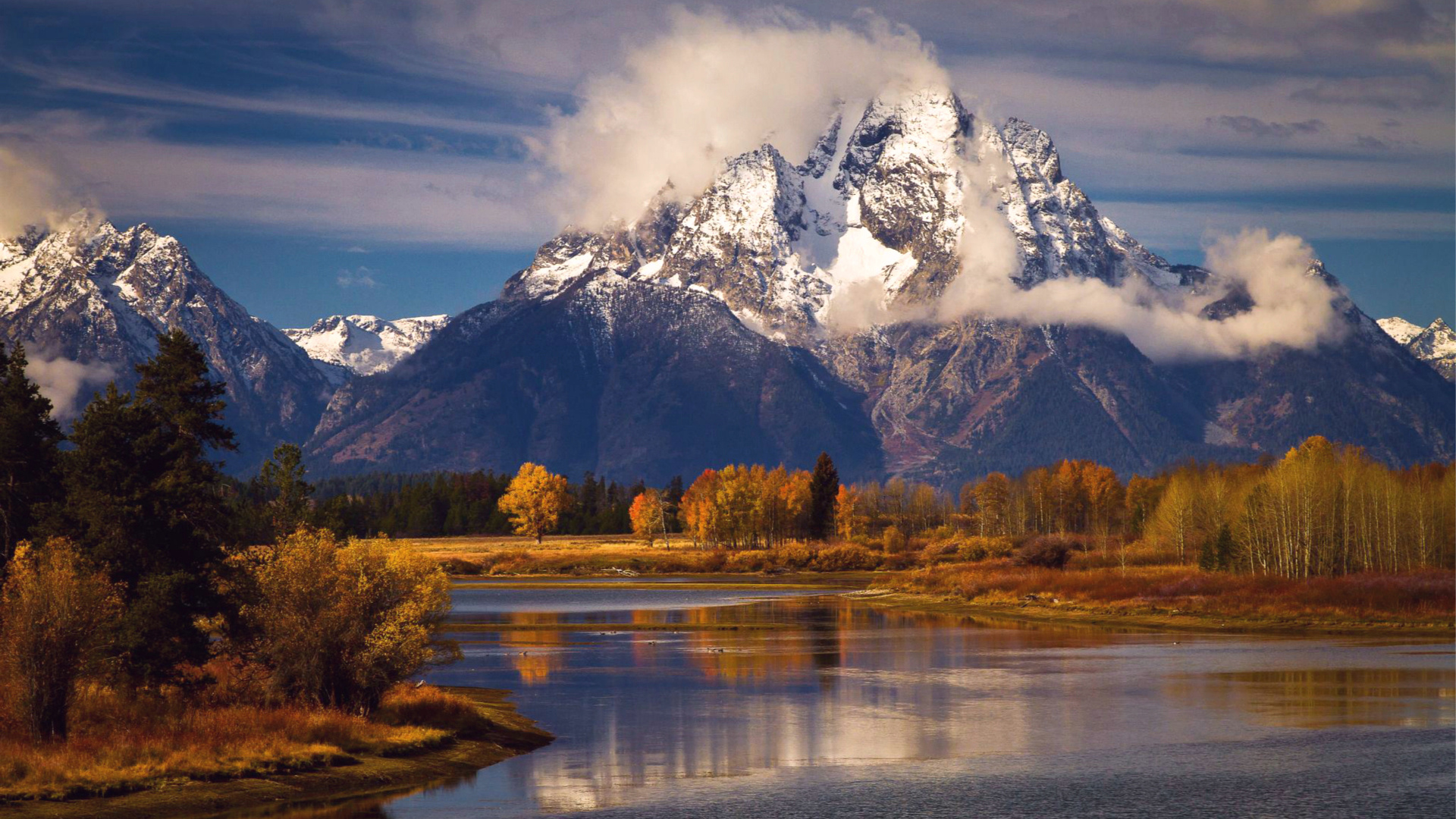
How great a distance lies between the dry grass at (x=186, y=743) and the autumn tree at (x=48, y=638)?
0.99 m

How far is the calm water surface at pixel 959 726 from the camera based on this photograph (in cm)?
4034

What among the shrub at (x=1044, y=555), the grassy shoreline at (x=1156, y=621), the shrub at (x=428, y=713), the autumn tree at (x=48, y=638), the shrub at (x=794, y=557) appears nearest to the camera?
the autumn tree at (x=48, y=638)

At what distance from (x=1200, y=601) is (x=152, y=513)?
8794cm

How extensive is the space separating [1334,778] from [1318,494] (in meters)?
89.3

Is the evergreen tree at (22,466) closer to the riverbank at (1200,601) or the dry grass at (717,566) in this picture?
the riverbank at (1200,601)

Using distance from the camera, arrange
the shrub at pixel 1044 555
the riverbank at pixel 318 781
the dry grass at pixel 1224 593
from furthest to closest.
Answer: the shrub at pixel 1044 555 → the dry grass at pixel 1224 593 → the riverbank at pixel 318 781

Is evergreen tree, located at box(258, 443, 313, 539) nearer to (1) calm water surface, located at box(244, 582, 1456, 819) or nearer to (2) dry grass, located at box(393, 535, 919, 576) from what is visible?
(1) calm water surface, located at box(244, 582, 1456, 819)

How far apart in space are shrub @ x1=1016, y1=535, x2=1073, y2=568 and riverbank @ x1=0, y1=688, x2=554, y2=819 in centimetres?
10769

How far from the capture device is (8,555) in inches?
1967

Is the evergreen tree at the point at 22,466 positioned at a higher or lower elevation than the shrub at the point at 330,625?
higher

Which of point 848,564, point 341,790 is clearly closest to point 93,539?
point 341,790

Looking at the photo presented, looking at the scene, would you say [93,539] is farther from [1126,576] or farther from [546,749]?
[1126,576]

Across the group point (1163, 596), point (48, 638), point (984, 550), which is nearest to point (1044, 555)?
point (984, 550)

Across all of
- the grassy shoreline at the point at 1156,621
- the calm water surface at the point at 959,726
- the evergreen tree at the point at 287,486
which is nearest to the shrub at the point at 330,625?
the calm water surface at the point at 959,726
